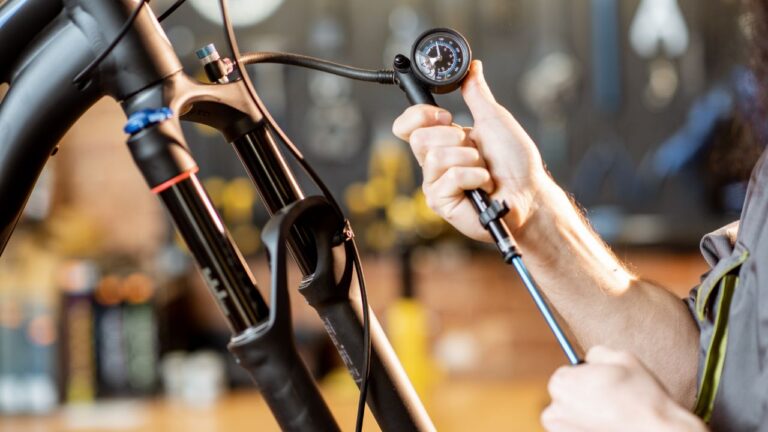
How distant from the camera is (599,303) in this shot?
2.91ft

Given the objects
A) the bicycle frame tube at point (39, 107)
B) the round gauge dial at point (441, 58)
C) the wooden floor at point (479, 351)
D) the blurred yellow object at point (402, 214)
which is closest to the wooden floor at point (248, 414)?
the wooden floor at point (479, 351)

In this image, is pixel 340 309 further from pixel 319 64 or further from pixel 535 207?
pixel 535 207

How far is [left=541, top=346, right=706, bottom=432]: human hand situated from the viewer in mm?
567

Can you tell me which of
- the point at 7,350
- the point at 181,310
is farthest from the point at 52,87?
the point at 181,310

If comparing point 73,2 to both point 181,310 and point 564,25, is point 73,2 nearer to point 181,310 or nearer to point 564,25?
point 181,310

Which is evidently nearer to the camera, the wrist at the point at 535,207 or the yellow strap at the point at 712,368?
the yellow strap at the point at 712,368

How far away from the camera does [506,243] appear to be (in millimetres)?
579

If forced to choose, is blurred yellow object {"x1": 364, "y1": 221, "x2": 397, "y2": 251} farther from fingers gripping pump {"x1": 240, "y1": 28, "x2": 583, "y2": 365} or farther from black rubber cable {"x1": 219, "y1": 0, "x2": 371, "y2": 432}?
black rubber cable {"x1": 219, "y1": 0, "x2": 371, "y2": 432}

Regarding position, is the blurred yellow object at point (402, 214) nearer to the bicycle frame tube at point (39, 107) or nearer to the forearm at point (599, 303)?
the forearm at point (599, 303)

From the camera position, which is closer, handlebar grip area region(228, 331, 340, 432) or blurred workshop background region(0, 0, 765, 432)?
handlebar grip area region(228, 331, 340, 432)

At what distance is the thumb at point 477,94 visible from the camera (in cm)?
78

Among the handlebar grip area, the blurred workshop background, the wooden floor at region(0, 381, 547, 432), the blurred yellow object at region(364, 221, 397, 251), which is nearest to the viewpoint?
the handlebar grip area

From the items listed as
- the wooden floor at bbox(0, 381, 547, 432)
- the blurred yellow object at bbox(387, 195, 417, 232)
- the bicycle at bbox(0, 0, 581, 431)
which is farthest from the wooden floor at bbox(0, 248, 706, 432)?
the bicycle at bbox(0, 0, 581, 431)

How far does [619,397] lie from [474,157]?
10.0 inches
